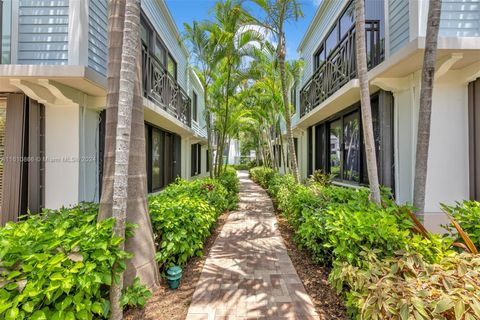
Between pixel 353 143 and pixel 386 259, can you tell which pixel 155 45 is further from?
pixel 386 259

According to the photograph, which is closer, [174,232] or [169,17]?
[174,232]

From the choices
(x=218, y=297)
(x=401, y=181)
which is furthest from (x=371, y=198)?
(x=218, y=297)

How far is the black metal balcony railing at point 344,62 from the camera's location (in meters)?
6.04

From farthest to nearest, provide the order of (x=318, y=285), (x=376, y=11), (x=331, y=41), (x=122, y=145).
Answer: (x=331, y=41) → (x=376, y=11) → (x=318, y=285) → (x=122, y=145)

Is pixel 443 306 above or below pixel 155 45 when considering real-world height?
below

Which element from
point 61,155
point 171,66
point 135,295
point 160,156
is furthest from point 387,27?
point 171,66

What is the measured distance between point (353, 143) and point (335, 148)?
5.24 feet

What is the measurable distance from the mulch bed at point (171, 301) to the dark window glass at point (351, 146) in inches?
199

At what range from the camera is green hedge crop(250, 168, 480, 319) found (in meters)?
1.82

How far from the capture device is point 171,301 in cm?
→ 315

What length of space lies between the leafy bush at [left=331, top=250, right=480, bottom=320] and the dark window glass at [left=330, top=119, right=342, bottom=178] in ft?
19.7

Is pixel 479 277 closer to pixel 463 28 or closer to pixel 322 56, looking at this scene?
pixel 463 28

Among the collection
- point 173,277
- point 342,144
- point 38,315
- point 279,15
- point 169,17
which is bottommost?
point 173,277

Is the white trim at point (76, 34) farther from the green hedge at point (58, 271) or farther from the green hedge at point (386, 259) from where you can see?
the green hedge at point (386, 259)
